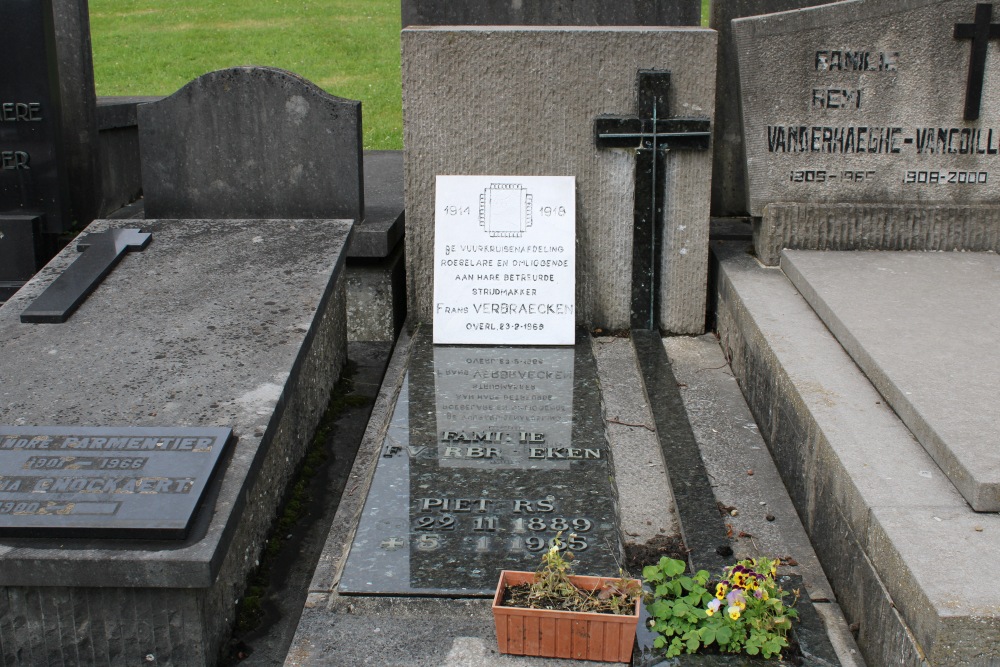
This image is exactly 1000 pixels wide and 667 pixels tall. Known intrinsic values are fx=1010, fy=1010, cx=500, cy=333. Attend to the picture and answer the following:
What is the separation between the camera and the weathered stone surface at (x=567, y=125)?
440 centimetres

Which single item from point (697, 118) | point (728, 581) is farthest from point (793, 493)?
point (697, 118)

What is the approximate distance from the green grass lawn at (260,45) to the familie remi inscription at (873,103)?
6474 millimetres

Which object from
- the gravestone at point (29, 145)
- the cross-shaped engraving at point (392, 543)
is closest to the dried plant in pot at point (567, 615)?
the cross-shaped engraving at point (392, 543)

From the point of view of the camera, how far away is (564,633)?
242 centimetres

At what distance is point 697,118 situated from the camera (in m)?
4.50

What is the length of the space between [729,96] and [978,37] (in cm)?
122

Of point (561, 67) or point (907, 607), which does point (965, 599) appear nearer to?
point (907, 607)

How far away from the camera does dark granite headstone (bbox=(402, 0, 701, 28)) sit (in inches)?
221

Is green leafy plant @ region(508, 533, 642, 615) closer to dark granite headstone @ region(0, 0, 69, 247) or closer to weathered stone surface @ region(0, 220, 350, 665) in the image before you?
weathered stone surface @ region(0, 220, 350, 665)

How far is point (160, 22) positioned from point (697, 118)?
14.7 metres

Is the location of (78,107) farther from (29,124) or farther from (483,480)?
(483,480)

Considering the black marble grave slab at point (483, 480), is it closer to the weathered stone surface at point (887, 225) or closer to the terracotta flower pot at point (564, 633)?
the terracotta flower pot at point (564, 633)

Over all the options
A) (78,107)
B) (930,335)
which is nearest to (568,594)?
(930,335)

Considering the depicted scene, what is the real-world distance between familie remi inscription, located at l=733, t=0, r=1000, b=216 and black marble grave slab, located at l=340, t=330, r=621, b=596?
1425 mm
